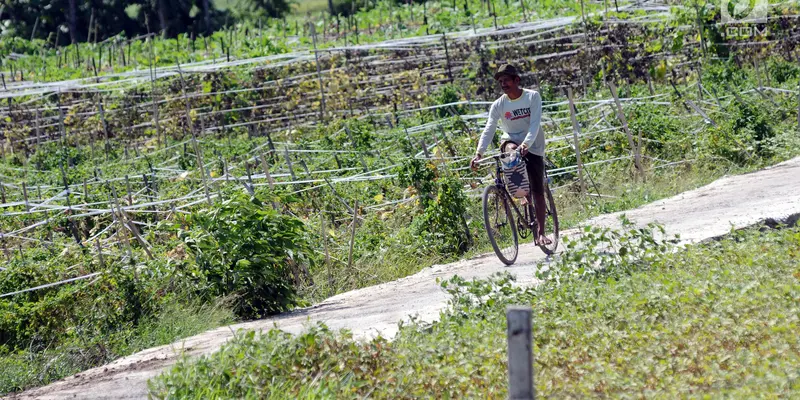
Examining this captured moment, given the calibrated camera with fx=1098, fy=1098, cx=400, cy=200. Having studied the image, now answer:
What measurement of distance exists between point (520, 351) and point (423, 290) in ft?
16.2

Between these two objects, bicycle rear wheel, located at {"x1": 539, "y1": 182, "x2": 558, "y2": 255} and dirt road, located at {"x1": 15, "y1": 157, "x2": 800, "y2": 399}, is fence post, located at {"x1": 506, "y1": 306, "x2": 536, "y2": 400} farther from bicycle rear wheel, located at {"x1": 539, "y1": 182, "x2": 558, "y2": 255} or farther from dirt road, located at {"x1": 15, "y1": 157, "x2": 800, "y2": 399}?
bicycle rear wheel, located at {"x1": 539, "y1": 182, "x2": 558, "y2": 255}

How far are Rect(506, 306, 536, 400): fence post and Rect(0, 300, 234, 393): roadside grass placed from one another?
4646 millimetres

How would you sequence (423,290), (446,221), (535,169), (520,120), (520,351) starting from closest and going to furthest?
(520,351), (520,120), (423,290), (535,169), (446,221)

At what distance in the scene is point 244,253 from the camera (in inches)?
341

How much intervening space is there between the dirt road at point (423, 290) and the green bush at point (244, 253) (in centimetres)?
30

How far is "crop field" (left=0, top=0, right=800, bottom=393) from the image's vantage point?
8781 mm

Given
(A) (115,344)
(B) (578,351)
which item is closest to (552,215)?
(B) (578,351)

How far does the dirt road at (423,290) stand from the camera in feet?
23.1

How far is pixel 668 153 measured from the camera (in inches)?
547

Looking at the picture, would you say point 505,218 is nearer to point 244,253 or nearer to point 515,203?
point 515,203

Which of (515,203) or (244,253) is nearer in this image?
(244,253)

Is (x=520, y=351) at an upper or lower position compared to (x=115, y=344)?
upper
